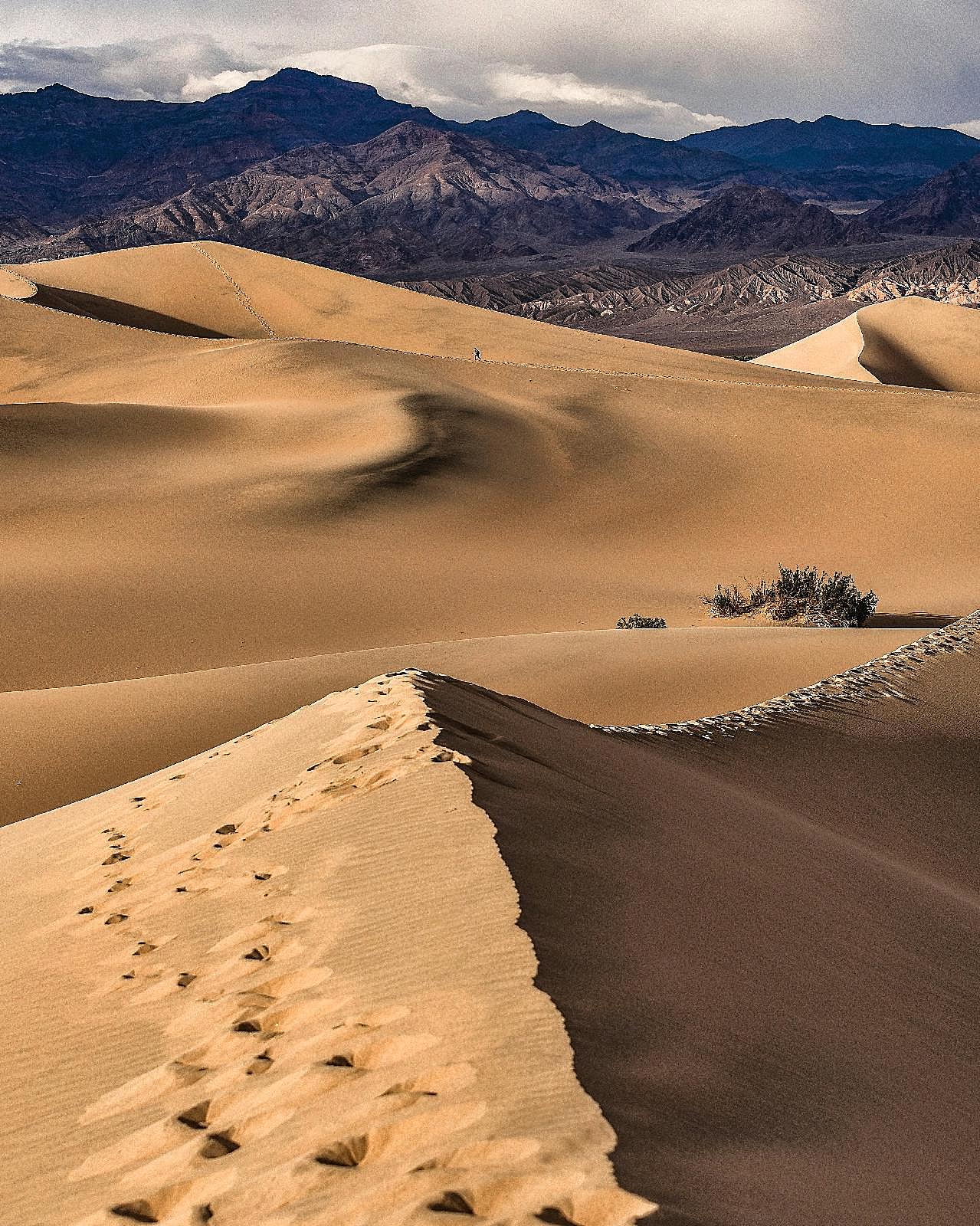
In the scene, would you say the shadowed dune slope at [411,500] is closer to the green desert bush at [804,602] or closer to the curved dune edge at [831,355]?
the green desert bush at [804,602]

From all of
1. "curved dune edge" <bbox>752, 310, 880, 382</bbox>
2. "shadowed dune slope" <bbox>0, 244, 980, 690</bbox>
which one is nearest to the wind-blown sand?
"shadowed dune slope" <bbox>0, 244, 980, 690</bbox>

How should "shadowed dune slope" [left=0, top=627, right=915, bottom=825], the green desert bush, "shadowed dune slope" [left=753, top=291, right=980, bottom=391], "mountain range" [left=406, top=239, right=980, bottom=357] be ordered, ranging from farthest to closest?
"mountain range" [left=406, top=239, right=980, bottom=357] < "shadowed dune slope" [left=753, top=291, right=980, bottom=391] < the green desert bush < "shadowed dune slope" [left=0, top=627, right=915, bottom=825]

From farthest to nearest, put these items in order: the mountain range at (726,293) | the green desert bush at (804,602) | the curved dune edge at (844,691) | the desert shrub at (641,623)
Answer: the mountain range at (726,293)
the green desert bush at (804,602)
the desert shrub at (641,623)
the curved dune edge at (844,691)

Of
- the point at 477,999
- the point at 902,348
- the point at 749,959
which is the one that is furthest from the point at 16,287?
the point at 477,999

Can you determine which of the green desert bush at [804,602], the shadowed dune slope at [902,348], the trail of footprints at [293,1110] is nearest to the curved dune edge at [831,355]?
the shadowed dune slope at [902,348]

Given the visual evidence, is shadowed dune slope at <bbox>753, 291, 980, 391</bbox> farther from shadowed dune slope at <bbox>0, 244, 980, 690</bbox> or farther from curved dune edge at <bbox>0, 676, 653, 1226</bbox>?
curved dune edge at <bbox>0, 676, 653, 1226</bbox>

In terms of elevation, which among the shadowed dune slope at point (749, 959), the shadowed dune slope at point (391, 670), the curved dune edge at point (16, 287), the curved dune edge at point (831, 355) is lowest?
the shadowed dune slope at point (391, 670)

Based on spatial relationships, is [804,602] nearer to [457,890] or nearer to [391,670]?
[391,670]
